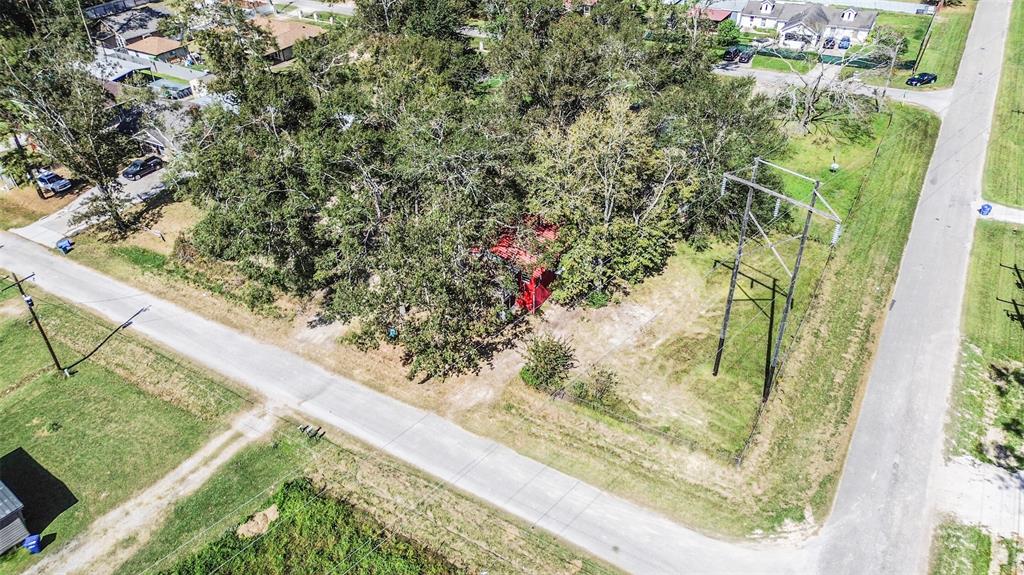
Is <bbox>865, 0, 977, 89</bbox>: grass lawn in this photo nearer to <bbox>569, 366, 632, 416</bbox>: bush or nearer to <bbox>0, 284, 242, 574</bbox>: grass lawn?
<bbox>569, 366, 632, 416</bbox>: bush

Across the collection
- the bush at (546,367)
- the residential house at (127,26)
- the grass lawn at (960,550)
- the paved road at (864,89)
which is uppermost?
the residential house at (127,26)

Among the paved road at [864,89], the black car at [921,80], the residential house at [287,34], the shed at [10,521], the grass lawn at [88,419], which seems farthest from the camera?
the residential house at [287,34]

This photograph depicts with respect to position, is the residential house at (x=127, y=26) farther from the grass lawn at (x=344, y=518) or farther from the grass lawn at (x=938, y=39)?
the grass lawn at (x=938, y=39)

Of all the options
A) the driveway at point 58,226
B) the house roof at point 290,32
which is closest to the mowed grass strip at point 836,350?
the driveway at point 58,226

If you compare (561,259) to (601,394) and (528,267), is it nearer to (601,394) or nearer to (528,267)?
(528,267)

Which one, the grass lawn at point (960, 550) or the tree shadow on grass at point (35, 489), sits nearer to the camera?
the grass lawn at point (960, 550)

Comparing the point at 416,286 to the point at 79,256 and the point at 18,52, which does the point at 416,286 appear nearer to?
the point at 79,256
